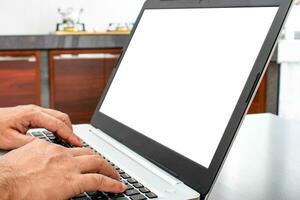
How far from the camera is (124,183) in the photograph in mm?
559

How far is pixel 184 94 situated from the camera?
0.65 m

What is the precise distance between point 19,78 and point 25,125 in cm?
144

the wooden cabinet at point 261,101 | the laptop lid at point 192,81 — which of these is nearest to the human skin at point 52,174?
the laptop lid at point 192,81

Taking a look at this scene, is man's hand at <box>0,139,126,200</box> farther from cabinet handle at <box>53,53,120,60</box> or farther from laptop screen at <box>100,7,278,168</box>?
cabinet handle at <box>53,53,120,60</box>

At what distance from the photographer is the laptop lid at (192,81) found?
55cm

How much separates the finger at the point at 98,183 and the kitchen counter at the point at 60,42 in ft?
5.32

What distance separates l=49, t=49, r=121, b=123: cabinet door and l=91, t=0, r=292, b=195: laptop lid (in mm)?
1434

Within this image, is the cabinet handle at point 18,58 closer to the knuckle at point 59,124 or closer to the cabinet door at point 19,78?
the cabinet door at point 19,78

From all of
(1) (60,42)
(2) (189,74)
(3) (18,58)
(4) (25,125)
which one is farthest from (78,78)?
(2) (189,74)

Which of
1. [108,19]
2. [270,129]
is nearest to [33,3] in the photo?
[108,19]

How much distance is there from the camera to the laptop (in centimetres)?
54

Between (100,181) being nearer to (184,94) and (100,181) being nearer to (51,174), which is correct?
(51,174)

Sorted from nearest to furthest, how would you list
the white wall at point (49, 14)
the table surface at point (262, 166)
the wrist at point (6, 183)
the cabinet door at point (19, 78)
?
the wrist at point (6, 183), the table surface at point (262, 166), the cabinet door at point (19, 78), the white wall at point (49, 14)

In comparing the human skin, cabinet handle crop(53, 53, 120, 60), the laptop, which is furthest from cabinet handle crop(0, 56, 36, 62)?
the human skin
